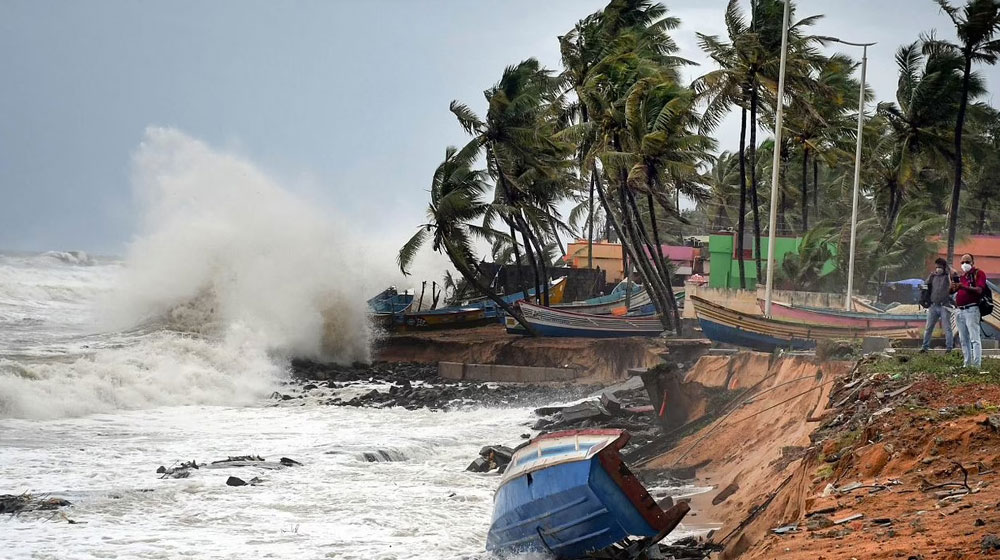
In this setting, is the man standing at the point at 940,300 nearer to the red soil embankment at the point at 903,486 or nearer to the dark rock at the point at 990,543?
the red soil embankment at the point at 903,486

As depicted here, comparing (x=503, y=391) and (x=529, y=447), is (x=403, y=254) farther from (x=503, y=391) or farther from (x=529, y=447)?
(x=529, y=447)

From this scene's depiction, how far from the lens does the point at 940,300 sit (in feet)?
50.7

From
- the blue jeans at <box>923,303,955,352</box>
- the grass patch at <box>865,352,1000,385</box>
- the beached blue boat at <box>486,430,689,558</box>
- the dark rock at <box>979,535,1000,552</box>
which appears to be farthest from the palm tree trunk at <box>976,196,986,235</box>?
the dark rock at <box>979,535,1000,552</box>

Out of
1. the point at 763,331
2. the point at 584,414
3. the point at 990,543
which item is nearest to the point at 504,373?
the point at 763,331

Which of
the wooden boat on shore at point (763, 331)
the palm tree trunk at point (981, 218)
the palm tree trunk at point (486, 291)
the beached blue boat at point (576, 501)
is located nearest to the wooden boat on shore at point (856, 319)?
the wooden boat on shore at point (763, 331)

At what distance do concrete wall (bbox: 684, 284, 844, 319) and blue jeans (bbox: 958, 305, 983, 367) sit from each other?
16187 millimetres

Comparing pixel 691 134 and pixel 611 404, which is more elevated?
pixel 691 134

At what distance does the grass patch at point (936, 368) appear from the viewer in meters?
12.0

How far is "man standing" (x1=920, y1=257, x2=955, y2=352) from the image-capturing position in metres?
15.3

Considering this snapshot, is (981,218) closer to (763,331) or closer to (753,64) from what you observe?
(753,64)

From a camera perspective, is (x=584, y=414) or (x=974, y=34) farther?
(x=974, y=34)

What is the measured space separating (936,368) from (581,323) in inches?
933

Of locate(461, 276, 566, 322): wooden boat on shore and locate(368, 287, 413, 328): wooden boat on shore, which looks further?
locate(461, 276, 566, 322): wooden boat on shore

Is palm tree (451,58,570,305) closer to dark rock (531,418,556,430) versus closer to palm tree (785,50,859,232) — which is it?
palm tree (785,50,859,232)
